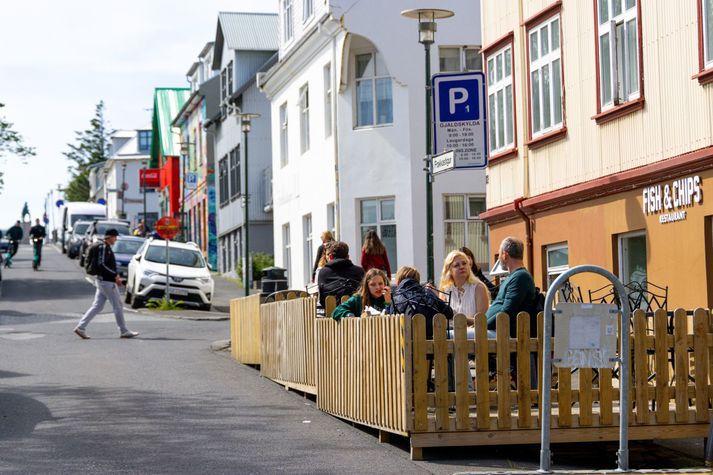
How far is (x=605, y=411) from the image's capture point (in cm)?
1102

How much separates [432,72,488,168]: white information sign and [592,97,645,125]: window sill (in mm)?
1467

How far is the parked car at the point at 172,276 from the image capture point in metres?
34.5

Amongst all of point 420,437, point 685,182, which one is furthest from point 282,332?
point 420,437

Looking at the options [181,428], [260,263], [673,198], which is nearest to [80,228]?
[260,263]

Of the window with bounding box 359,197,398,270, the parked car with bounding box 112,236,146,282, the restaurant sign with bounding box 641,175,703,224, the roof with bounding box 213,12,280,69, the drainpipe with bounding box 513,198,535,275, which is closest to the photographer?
the restaurant sign with bounding box 641,175,703,224

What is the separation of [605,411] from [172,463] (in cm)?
339

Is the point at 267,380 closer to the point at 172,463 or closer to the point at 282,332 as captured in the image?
the point at 282,332

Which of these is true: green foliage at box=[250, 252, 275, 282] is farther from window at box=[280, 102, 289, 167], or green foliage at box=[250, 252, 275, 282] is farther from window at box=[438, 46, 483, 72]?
window at box=[438, 46, 483, 72]

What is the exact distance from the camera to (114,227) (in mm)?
63688

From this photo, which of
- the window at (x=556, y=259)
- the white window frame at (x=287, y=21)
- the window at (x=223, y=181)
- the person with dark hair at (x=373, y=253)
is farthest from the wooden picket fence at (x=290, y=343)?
the window at (x=223, y=181)

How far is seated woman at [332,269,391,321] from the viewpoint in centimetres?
1334

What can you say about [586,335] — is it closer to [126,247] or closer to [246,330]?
[246,330]

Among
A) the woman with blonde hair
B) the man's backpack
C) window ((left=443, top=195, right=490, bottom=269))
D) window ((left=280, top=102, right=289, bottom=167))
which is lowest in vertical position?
the woman with blonde hair

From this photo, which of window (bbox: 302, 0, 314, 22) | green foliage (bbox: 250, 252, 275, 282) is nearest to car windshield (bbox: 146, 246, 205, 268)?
window (bbox: 302, 0, 314, 22)
